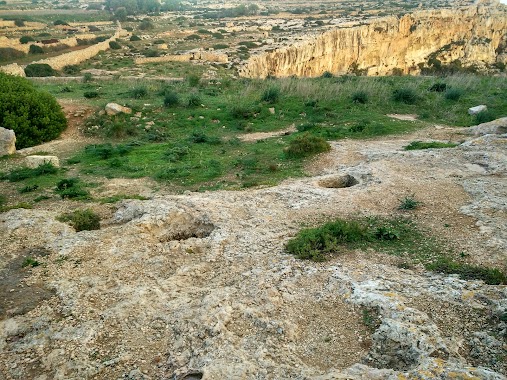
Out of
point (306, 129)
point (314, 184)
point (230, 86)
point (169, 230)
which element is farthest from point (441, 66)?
point (169, 230)

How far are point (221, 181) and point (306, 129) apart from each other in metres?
5.99

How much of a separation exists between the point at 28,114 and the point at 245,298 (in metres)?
13.9

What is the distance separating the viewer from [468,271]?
6.72 metres

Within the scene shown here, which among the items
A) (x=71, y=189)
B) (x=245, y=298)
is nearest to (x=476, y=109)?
(x=245, y=298)

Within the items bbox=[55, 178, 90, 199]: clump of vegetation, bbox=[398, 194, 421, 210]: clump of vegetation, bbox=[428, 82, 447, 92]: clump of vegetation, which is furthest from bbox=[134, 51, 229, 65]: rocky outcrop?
bbox=[398, 194, 421, 210]: clump of vegetation

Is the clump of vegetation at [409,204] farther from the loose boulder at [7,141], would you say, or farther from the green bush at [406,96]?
the loose boulder at [7,141]

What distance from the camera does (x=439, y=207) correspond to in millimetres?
9148

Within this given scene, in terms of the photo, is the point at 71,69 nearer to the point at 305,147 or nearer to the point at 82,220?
the point at 305,147

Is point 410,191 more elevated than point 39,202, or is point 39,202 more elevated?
point 410,191

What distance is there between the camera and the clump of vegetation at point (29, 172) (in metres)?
12.6

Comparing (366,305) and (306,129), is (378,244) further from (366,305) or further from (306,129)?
(306,129)

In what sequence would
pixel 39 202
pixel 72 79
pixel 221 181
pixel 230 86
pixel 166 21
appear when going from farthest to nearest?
pixel 166 21, pixel 72 79, pixel 230 86, pixel 221 181, pixel 39 202

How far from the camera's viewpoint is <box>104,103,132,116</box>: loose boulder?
18.3 meters

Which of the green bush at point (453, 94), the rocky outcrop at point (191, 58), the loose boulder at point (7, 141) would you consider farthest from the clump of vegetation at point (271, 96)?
the rocky outcrop at point (191, 58)
